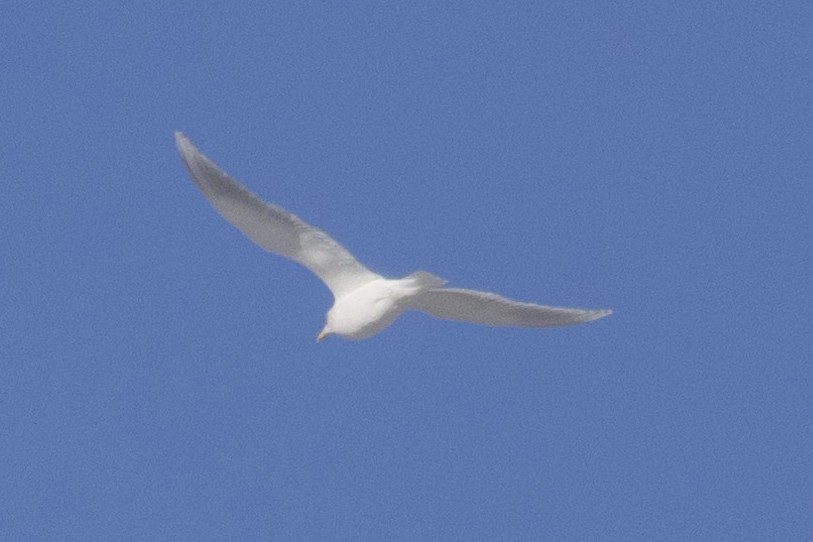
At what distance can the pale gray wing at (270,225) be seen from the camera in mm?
22281

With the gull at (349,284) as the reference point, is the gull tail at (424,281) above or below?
below

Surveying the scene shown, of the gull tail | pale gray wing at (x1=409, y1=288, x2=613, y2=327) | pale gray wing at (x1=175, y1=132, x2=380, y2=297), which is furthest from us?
pale gray wing at (x1=409, y1=288, x2=613, y2=327)

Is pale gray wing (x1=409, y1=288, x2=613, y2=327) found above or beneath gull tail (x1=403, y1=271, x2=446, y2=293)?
above

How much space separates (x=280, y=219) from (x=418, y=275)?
144 cm

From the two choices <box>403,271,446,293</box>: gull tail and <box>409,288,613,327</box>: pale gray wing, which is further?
<box>409,288,613,327</box>: pale gray wing

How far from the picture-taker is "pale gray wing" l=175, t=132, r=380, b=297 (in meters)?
22.3

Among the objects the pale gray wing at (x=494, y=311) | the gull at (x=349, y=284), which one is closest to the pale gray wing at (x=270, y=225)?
the gull at (x=349, y=284)

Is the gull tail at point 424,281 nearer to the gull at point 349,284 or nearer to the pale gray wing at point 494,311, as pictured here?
the gull at point 349,284

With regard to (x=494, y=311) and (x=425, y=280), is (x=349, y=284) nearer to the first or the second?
(x=425, y=280)

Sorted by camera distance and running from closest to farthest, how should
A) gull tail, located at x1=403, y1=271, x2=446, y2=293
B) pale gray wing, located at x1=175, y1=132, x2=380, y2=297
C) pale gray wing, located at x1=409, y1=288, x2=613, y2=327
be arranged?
gull tail, located at x1=403, y1=271, x2=446, y2=293, pale gray wing, located at x1=175, y1=132, x2=380, y2=297, pale gray wing, located at x1=409, y1=288, x2=613, y2=327

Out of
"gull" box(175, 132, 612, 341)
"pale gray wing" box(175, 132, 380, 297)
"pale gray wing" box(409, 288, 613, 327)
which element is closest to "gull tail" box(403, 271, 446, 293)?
"gull" box(175, 132, 612, 341)

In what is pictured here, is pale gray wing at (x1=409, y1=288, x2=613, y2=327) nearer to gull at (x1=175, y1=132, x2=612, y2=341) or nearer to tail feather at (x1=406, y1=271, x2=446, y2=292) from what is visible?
gull at (x1=175, y1=132, x2=612, y2=341)

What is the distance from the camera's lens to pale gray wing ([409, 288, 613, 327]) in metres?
22.8

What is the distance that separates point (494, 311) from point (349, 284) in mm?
1413
